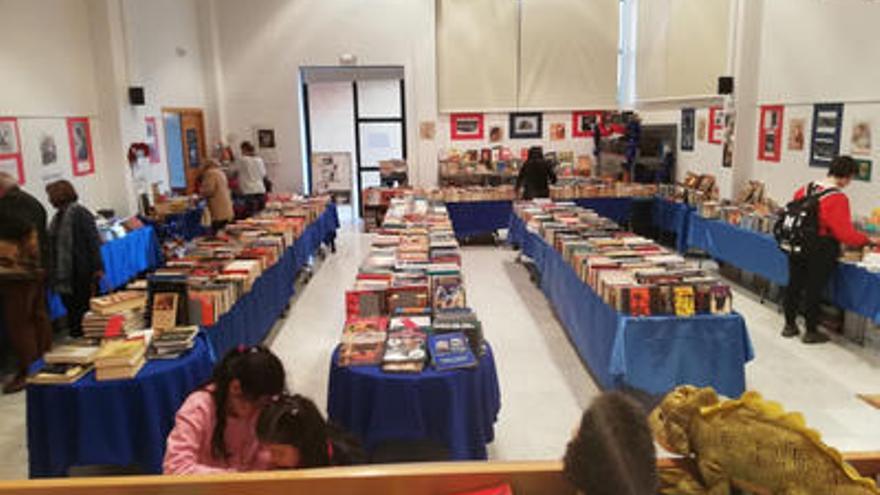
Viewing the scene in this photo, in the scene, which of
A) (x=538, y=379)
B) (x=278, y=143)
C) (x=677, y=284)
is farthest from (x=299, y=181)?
(x=677, y=284)

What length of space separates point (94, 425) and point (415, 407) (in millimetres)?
1717

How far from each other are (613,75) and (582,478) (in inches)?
495

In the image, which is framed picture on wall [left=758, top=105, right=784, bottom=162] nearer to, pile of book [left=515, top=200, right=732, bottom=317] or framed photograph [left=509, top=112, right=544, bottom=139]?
pile of book [left=515, top=200, right=732, bottom=317]

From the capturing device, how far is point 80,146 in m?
8.32

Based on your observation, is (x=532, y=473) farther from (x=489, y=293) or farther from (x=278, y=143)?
(x=278, y=143)

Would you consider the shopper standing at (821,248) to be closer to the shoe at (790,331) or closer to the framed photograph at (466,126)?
the shoe at (790,331)

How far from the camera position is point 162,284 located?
4430 millimetres

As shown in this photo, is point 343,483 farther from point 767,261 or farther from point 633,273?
point 767,261

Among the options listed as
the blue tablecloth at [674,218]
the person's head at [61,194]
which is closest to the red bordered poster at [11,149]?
the person's head at [61,194]

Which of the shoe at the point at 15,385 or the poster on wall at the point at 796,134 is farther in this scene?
the poster on wall at the point at 796,134

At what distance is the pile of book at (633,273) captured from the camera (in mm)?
4605

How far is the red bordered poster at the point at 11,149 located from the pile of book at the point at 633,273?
5603mm

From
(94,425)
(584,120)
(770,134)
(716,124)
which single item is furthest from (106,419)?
(584,120)

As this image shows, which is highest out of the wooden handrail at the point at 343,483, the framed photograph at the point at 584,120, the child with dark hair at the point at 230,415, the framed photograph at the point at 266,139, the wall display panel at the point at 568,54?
the wall display panel at the point at 568,54
